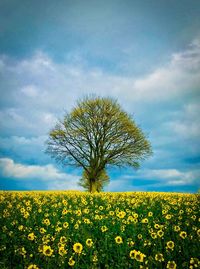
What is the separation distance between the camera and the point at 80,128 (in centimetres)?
3434

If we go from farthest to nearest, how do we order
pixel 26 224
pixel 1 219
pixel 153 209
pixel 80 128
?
pixel 80 128 → pixel 153 209 → pixel 1 219 → pixel 26 224

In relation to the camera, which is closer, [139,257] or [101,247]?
[139,257]

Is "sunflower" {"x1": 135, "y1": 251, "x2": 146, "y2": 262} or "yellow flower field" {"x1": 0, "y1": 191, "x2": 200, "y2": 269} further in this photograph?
"yellow flower field" {"x1": 0, "y1": 191, "x2": 200, "y2": 269}

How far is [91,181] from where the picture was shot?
1391 inches

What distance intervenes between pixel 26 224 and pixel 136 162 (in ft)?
92.3

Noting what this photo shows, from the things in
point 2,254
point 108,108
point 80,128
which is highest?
point 108,108

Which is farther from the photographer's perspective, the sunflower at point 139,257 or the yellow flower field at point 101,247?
the yellow flower field at point 101,247

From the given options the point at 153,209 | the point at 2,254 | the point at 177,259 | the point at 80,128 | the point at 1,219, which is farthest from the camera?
the point at 80,128

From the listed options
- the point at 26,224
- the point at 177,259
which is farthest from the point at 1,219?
the point at 177,259

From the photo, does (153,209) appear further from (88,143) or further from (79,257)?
(88,143)

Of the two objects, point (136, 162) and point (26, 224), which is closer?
point (26, 224)

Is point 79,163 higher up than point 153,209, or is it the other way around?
point 79,163

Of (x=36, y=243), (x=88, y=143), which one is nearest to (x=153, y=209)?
(x=36, y=243)

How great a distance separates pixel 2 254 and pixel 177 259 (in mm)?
3532
